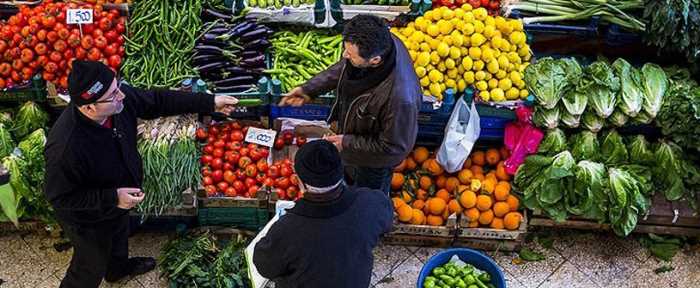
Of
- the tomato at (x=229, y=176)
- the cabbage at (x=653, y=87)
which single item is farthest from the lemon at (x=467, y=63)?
the tomato at (x=229, y=176)

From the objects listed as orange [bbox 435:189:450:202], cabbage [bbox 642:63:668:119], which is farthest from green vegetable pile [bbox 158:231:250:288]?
cabbage [bbox 642:63:668:119]

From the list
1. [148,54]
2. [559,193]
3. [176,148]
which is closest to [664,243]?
[559,193]

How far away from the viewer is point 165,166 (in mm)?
4500

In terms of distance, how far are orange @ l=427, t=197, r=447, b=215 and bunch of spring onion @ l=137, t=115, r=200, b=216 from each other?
1550 millimetres

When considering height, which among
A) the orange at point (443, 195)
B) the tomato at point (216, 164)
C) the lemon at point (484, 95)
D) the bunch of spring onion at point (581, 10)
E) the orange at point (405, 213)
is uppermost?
the bunch of spring onion at point (581, 10)

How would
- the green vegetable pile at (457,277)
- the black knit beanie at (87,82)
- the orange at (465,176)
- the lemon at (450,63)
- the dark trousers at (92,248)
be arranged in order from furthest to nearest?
the orange at (465,176) → the lemon at (450,63) → the green vegetable pile at (457,277) → the dark trousers at (92,248) → the black knit beanie at (87,82)

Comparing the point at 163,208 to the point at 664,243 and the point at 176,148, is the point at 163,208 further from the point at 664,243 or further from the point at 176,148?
the point at 664,243

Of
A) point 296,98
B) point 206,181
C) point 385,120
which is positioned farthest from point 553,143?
point 206,181

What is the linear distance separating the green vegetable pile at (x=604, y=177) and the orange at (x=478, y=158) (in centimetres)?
28

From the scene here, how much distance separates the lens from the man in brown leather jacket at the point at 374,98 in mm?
3518

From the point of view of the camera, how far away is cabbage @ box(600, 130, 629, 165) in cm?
483

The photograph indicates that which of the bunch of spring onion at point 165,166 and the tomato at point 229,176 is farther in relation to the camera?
the tomato at point 229,176

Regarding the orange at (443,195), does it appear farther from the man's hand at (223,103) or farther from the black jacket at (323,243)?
the black jacket at (323,243)

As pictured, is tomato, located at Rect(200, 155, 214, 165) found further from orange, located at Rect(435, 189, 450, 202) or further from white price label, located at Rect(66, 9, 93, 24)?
orange, located at Rect(435, 189, 450, 202)
